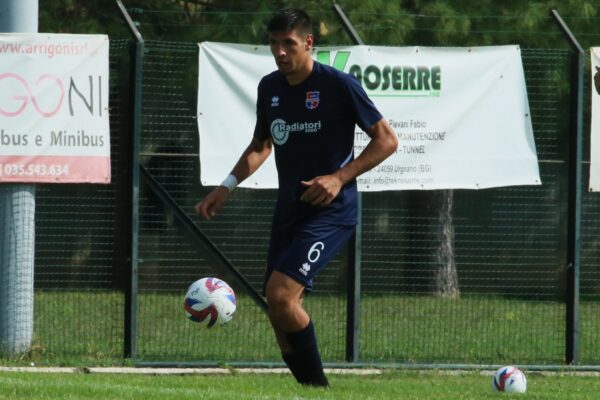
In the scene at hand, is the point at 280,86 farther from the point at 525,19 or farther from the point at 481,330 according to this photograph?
the point at 525,19

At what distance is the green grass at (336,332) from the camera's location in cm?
1192

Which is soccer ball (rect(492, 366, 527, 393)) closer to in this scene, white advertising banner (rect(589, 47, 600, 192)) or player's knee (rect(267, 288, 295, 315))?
player's knee (rect(267, 288, 295, 315))

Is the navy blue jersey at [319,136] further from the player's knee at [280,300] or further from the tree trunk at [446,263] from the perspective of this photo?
the tree trunk at [446,263]

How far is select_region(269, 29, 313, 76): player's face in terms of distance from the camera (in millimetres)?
8359

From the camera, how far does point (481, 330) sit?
14219mm

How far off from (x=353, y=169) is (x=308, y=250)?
58 cm

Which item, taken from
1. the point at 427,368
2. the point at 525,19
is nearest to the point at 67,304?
the point at 427,368

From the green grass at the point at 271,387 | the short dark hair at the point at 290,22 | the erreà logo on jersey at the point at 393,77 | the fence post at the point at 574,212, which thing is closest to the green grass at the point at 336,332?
Result: the fence post at the point at 574,212

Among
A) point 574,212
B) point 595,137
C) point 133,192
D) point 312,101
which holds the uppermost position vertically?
point 312,101

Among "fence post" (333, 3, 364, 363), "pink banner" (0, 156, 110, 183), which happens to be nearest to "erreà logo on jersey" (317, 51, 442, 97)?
"fence post" (333, 3, 364, 363)

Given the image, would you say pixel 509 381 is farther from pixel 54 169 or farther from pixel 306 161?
pixel 54 169

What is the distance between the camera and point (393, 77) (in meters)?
11.8

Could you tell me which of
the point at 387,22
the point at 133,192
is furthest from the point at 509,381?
the point at 387,22

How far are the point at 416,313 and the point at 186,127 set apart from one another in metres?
3.68
